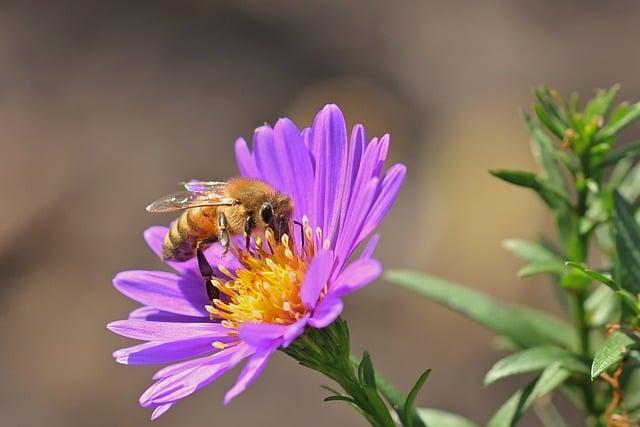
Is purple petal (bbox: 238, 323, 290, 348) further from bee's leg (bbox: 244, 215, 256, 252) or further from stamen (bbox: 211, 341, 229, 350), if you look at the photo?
bee's leg (bbox: 244, 215, 256, 252)

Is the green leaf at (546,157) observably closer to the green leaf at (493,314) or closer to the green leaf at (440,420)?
the green leaf at (493,314)

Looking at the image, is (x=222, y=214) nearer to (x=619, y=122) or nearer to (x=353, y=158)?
(x=353, y=158)

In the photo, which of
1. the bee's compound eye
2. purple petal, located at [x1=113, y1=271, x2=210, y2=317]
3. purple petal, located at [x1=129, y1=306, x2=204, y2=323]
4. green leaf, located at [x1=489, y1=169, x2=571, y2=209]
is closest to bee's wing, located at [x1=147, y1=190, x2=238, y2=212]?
the bee's compound eye

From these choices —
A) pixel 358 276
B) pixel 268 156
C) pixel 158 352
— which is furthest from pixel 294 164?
pixel 358 276

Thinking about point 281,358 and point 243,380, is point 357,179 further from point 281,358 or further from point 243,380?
point 281,358

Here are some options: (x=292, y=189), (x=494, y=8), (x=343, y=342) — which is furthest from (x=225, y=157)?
(x=343, y=342)
